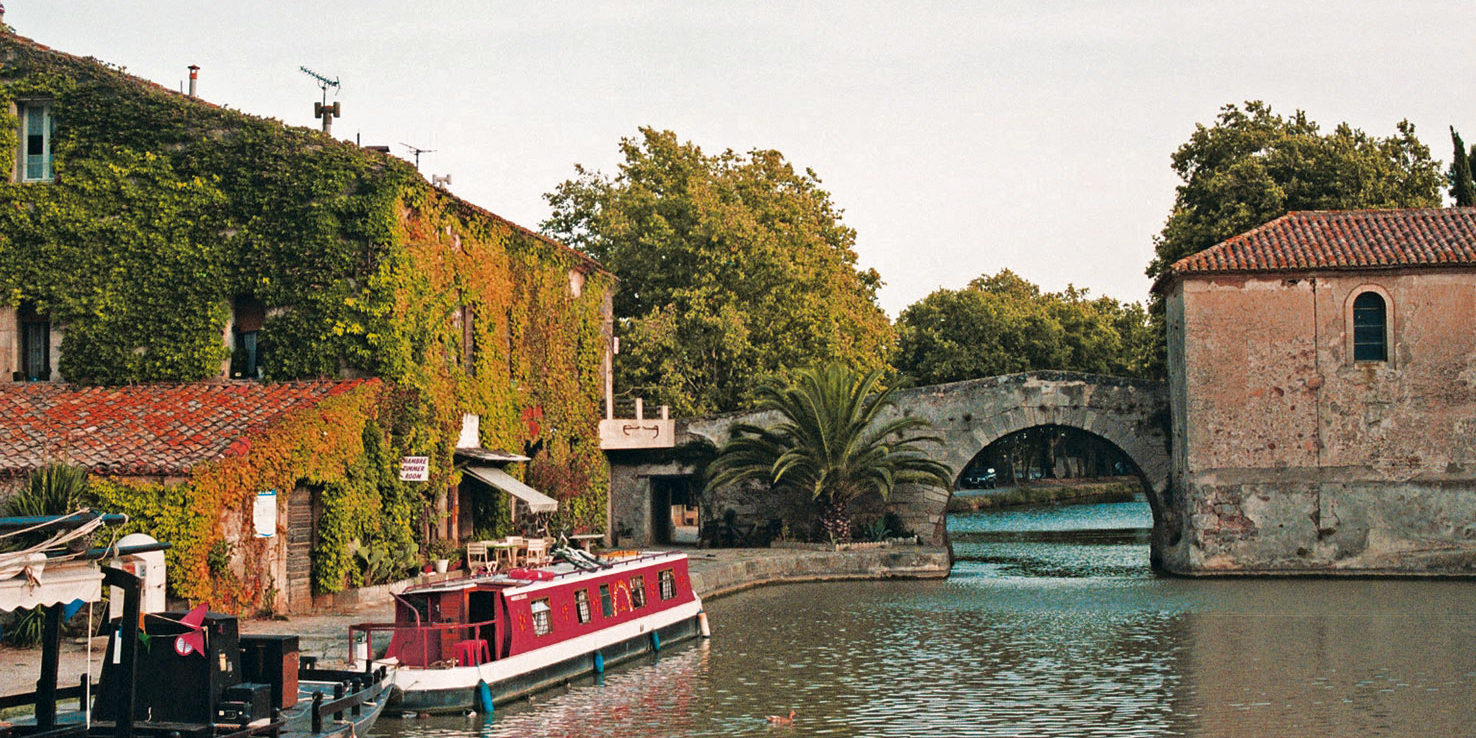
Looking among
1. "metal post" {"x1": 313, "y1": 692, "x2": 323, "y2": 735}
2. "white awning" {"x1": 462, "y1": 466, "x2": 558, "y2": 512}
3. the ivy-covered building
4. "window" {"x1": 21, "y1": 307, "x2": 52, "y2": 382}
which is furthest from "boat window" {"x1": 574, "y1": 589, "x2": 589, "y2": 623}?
"window" {"x1": 21, "y1": 307, "x2": 52, "y2": 382}

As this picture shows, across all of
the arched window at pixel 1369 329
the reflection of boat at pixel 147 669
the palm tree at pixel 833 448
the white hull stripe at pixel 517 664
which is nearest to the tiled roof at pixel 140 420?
the white hull stripe at pixel 517 664

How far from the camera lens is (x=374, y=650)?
17750 mm

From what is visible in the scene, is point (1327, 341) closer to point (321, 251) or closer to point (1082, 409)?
point (1082, 409)

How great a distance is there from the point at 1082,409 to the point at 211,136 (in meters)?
20.1

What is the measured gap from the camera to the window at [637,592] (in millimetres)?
21594

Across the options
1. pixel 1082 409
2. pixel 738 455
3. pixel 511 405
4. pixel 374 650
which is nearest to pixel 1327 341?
pixel 1082 409

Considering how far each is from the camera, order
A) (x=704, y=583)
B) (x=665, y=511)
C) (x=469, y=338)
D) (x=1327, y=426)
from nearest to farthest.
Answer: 1. (x=469, y=338)
2. (x=704, y=583)
3. (x=1327, y=426)
4. (x=665, y=511)

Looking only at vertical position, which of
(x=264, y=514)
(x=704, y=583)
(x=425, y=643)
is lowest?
(x=704, y=583)

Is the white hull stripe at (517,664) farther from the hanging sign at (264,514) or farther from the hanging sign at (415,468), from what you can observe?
the hanging sign at (264,514)

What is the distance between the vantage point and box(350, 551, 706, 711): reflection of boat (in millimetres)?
16562

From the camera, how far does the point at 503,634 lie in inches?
695

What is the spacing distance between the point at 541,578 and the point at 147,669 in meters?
6.99

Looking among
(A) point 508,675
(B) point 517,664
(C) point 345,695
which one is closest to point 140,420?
(B) point 517,664

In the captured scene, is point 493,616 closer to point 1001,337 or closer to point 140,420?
point 140,420
